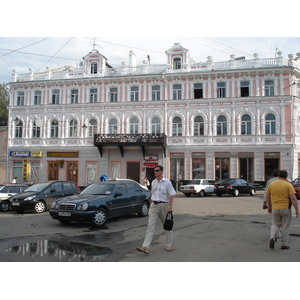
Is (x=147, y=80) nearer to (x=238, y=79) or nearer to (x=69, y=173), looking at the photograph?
(x=238, y=79)

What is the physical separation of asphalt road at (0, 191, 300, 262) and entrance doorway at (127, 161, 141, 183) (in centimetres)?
2080

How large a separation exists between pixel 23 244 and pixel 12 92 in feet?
106

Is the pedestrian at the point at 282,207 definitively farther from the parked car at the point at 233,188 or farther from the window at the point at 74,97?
the window at the point at 74,97

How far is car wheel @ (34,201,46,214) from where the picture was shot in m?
14.2

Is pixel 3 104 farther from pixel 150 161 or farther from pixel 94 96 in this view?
pixel 150 161

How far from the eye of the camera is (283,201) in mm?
7047

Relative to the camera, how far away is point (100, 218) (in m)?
10.4

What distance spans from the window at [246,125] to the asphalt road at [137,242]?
2042 cm

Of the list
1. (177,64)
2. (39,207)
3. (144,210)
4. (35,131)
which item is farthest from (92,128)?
(144,210)

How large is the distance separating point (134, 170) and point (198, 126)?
8024mm

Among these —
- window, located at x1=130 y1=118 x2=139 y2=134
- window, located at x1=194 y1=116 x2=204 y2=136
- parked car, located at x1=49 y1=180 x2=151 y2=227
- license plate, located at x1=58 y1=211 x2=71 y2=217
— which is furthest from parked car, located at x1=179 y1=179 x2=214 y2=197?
license plate, located at x1=58 y1=211 x2=71 y2=217

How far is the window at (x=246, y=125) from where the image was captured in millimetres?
31031

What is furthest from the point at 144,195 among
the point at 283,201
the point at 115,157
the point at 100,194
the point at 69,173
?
the point at 69,173

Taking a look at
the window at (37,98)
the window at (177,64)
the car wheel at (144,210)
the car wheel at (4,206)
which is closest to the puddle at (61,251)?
the car wheel at (144,210)
